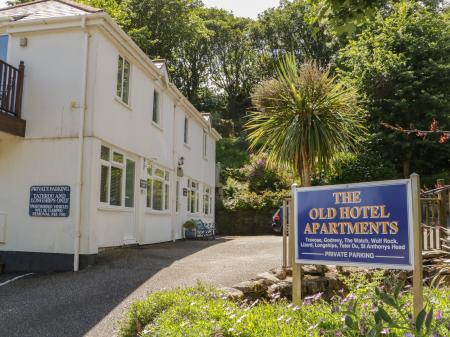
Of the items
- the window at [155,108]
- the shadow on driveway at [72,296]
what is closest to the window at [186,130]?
the window at [155,108]

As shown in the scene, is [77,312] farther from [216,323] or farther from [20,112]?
[20,112]

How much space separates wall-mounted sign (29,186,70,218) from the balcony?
4.44ft

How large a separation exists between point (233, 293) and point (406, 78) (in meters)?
20.1

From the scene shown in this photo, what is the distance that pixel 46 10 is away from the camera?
1123 cm

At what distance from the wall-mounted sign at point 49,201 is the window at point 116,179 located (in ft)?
3.23

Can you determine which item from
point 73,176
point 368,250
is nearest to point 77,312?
point 368,250

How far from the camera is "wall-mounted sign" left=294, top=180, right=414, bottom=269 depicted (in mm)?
4051

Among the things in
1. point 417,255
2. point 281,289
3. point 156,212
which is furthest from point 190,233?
point 417,255

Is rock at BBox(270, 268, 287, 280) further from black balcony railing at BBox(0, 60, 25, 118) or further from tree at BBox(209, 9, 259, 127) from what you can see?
tree at BBox(209, 9, 259, 127)

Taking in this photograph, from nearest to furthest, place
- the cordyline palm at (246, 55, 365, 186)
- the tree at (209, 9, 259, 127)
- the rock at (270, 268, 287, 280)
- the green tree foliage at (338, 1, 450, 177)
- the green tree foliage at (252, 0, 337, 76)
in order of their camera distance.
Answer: the rock at (270, 268, 287, 280)
the cordyline palm at (246, 55, 365, 186)
the green tree foliage at (338, 1, 450, 177)
the green tree foliage at (252, 0, 337, 76)
the tree at (209, 9, 259, 127)

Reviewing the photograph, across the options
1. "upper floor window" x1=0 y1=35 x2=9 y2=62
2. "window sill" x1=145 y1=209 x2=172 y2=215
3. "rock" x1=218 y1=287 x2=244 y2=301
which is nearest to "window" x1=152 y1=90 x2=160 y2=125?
"window sill" x1=145 y1=209 x2=172 y2=215

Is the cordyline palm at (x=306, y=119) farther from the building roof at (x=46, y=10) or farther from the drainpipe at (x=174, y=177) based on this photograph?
Answer: the drainpipe at (x=174, y=177)

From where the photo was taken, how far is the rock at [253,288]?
6.33m

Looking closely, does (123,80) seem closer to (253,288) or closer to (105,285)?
(105,285)
